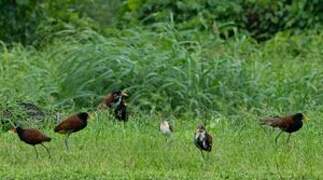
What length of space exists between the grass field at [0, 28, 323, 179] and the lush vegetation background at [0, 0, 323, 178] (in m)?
0.01

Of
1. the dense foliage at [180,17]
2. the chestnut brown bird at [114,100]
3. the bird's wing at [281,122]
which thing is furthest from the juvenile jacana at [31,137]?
the dense foliage at [180,17]

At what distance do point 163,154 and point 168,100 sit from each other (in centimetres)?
215

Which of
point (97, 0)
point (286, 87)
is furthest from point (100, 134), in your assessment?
point (97, 0)

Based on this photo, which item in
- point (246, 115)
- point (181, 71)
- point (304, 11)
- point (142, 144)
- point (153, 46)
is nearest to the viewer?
point (142, 144)

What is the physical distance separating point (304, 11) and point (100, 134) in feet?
20.4

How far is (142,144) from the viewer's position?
25.2 feet

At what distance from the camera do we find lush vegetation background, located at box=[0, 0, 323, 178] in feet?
24.7

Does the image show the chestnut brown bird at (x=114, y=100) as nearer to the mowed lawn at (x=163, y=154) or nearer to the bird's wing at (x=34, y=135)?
the mowed lawn at (x=163, y=154)

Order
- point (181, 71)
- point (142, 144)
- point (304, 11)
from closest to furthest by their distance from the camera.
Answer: point (142, 144) → point (181, 71) → point (304, 11)

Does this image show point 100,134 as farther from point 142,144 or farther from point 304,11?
point 304,11

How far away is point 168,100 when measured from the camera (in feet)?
31.0

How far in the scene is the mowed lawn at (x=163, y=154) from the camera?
21.9 ft

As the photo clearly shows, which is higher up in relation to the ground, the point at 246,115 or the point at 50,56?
the point at 50,56

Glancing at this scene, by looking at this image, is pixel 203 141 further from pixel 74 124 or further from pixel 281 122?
pixel 74 124
